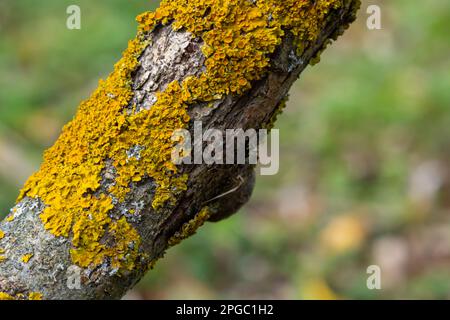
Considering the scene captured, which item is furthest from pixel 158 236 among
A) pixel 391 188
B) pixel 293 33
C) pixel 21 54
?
pixel 21 54

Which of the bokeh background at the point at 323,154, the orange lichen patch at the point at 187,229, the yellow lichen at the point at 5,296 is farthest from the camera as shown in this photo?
the bokeh background at the point at 323,154

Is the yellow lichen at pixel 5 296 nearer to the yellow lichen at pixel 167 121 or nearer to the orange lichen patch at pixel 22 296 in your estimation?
the orange lichen patch at pixel 22 296

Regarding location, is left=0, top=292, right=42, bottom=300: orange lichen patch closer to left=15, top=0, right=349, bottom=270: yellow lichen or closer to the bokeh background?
left=15, top=0, right=349, bottom=270: yellow lichen

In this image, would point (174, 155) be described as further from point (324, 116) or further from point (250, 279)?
point (324, 116)

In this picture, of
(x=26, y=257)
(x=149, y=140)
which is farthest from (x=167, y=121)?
(x=26, y=257)

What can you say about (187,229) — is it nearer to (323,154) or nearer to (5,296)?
(5,296)

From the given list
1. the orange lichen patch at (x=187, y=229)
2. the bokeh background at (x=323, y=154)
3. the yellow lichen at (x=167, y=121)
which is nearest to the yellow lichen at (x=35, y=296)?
the yellow lichen at (x=167, y=121)

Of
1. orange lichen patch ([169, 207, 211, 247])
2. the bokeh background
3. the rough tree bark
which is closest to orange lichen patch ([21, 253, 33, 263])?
the rough tree bark
